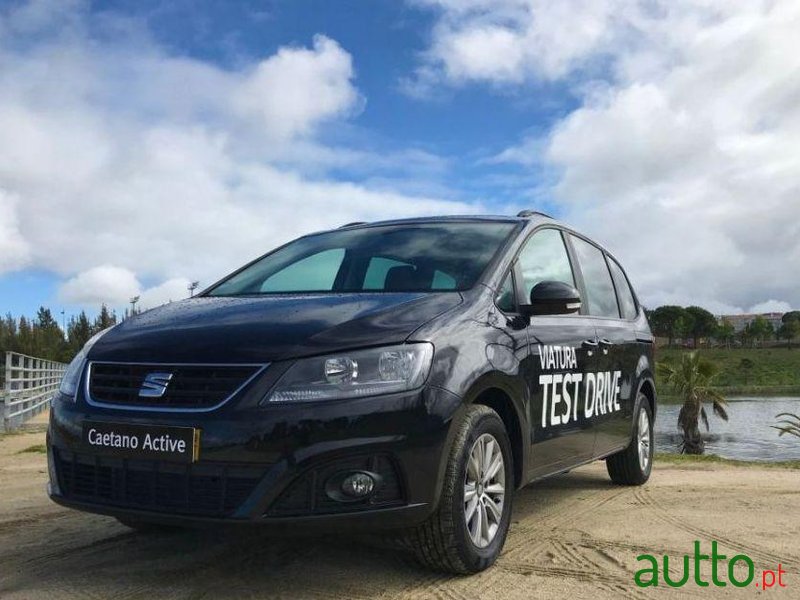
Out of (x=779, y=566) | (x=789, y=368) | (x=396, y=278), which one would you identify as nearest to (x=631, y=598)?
(x=779, y=566)

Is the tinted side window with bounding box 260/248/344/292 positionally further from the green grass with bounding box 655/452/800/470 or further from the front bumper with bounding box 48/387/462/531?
the green grass with bounding box 655/452/800/470

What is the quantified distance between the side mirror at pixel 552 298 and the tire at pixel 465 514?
0.72 m

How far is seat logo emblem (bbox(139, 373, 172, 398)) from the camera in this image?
11.0 ft

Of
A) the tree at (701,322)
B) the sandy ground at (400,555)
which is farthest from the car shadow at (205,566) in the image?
the tree at (701,322)

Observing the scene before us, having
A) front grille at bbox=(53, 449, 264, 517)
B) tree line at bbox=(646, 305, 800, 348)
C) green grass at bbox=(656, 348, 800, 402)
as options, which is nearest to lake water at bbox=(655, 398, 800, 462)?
green grass at bbox=(656, 348, 800, 402)

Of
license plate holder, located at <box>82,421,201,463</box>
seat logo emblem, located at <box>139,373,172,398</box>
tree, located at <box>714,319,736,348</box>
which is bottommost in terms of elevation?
license plate holder, located at <box>82,421,201,463</box>

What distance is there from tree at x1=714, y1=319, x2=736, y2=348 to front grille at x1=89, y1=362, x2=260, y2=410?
17190cm

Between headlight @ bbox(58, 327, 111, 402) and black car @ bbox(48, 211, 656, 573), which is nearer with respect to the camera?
black car @ bbox(48, 211, 656, 573)

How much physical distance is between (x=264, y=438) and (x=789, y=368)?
158m

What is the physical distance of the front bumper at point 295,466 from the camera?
318 cm

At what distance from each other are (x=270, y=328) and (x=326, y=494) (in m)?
0.73

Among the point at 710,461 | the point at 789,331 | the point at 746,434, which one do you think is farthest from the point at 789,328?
the point at 710,461

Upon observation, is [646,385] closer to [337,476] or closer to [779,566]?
[779,566]

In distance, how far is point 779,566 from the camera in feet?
13.1
